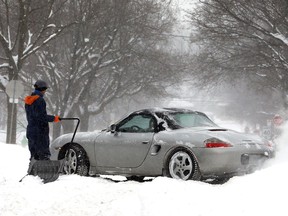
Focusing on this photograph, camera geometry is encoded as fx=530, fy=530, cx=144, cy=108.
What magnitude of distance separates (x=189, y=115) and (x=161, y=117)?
0.61m

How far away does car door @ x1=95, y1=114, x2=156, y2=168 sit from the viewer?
8734mm

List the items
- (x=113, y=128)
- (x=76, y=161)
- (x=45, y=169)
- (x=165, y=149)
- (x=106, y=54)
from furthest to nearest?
(x=106, y=54) < (x=76, y=161) < (x=113, y=128) < (x=45, y=169) < (x=165, y=149)

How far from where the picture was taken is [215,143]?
25.6ft

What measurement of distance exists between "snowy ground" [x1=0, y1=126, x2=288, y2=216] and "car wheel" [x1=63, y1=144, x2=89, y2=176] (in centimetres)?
110

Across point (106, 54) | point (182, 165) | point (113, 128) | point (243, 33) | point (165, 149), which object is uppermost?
point (243, 33)

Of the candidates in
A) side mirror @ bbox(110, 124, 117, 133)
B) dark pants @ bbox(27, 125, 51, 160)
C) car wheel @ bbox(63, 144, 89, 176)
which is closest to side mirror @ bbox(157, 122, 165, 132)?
side mirror @ bbox(110, 124, 117, 133)

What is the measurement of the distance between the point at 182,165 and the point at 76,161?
2318mm

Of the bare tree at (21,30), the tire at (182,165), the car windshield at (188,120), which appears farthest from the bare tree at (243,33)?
the tire at (182,165)

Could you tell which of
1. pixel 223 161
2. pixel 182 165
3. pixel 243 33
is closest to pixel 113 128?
pixel 182 165

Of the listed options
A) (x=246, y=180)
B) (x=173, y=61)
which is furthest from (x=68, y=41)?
(x=246, y=180)

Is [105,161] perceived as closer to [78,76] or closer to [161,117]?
[161,117]

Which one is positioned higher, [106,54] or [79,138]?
[106,54]

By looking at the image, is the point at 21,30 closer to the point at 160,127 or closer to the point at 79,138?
the point at 79,138

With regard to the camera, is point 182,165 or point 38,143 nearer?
point 182,165
